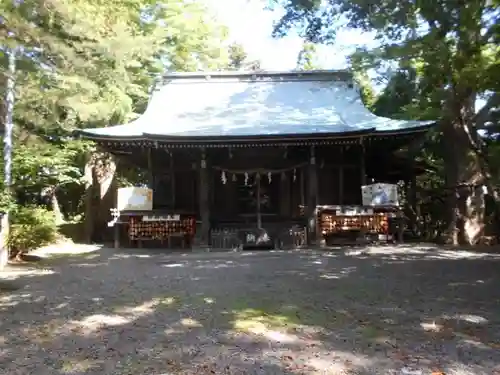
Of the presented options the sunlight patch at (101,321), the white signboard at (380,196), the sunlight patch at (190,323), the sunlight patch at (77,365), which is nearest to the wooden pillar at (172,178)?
the white signboard at (380,196)

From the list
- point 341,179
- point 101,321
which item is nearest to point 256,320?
point 101,321

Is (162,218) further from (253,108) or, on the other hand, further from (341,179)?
(341,179)

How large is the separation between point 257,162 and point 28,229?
625cm

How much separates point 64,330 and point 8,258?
6.13 m

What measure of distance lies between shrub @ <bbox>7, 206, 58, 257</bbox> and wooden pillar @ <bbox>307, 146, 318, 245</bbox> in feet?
20.8

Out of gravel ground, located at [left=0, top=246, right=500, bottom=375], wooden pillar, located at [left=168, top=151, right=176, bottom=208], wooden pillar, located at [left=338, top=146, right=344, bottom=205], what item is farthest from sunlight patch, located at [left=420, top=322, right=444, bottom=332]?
wooden pillar, located at [left=168, top=151, right=176, bottom=208]

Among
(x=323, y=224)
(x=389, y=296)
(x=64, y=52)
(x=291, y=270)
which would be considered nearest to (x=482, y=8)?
(x=389, y=296)

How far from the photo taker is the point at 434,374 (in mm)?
3307

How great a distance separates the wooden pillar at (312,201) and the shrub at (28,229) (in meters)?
6.34

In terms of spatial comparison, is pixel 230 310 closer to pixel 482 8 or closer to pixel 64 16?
pixel 482 8

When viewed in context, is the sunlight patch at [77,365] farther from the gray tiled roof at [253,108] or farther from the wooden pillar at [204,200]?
the wooden pillar at [204,200]

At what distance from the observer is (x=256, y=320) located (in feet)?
15.4

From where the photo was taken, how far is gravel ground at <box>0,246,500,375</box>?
356cm

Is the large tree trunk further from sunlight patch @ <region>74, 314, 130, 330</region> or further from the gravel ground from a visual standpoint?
sunlight patch @ <region>74, 314, 130, 330</region>
